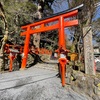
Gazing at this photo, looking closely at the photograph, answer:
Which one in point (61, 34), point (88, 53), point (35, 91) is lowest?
point (35, 91)

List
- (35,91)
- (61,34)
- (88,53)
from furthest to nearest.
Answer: (61,34) < (88,53) < (35,91)

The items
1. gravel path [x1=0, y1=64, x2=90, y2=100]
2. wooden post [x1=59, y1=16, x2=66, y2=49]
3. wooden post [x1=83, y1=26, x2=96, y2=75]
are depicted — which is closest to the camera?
gravel path [x1=0, y1=64, x2=90, y2=100]

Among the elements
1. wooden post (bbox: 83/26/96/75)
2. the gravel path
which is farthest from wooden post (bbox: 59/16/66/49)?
the gravel path

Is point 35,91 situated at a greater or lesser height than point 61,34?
lesser

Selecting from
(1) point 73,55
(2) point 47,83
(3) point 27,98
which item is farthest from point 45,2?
(3) point 27,98

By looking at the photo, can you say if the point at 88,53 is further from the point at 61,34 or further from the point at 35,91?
the point at 35,91

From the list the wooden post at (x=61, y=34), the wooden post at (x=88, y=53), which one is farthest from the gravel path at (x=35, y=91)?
the wooden post at (x=61, y=34)

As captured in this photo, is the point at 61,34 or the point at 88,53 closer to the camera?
the point at 88,53

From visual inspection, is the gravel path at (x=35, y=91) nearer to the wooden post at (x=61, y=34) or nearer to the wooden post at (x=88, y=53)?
the wooden post at (x=88, y=53)

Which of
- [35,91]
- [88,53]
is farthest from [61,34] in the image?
[35,91]

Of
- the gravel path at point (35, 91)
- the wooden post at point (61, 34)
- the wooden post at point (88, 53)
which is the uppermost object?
the wooden post at point (61, 34)

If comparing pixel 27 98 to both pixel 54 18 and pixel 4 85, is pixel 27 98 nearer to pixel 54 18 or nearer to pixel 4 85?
pixel 4 85

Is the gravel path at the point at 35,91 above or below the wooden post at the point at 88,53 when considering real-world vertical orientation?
below

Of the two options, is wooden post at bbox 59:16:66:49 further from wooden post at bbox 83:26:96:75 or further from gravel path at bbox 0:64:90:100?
gravel path at bbox 0:64:90:100
